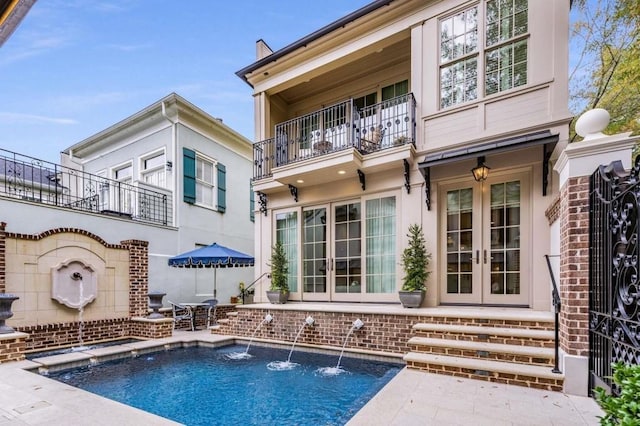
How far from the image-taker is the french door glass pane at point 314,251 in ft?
26.0

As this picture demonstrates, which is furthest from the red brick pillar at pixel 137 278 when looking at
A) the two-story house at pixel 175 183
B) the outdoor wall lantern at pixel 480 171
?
the outdoor wall lantern at pixel 480 171

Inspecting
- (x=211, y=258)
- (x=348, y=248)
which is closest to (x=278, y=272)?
(x=211, y=258)

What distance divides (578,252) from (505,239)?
2.57m

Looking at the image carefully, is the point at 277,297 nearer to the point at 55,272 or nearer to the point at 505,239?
the point at 55,272

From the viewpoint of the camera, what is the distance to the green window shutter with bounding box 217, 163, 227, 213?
1170cm

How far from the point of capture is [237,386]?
4.37 meters

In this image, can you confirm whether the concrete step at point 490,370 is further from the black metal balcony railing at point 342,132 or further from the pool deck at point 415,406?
the black metal balcony railing at point 342,132

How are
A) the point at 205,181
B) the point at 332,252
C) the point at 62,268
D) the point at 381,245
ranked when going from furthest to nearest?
the point at 205,181, the point at 332,252, the point at 381,245, the point at 62,268

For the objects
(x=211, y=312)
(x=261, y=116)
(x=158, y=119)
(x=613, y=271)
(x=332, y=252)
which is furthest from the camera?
(x=158, y=119)

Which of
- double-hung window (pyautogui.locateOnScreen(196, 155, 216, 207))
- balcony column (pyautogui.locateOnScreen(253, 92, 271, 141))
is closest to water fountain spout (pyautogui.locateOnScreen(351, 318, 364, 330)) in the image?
balcony column (pyautogui.locateOnScreen(253, 92, 271, 141))

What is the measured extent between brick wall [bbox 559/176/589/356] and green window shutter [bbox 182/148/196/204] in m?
9.71

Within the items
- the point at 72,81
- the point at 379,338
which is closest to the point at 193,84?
the point at 72,81

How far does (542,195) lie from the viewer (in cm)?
553

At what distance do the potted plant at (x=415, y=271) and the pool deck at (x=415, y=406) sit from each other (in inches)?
80.8
